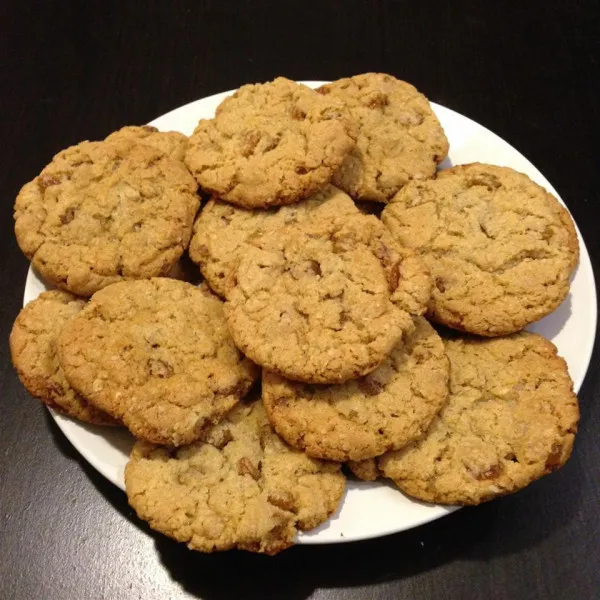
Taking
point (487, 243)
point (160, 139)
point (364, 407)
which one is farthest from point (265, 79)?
point (364, 407)

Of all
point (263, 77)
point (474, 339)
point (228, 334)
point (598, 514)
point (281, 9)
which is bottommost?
point (598, 514)

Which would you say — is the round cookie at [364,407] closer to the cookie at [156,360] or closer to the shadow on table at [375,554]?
the cookie at [156,360]

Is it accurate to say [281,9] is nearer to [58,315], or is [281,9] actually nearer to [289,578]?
[58,315]

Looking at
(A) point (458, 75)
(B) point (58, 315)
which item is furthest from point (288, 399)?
(A) point (458, 75)

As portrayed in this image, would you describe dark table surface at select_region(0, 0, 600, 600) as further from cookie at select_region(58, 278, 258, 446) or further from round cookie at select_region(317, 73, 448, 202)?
round cookie at select_region(317, 73, 448, 202)

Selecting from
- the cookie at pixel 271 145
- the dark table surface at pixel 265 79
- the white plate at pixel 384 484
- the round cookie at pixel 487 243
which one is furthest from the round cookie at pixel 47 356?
the round cookie at pixel 487 243

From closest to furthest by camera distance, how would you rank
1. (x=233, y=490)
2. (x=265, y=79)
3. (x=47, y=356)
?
(x=233, y=490) < (x=47, y=356) < (x=265, y=79)

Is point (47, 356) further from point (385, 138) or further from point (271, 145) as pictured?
point (385, 138)
